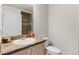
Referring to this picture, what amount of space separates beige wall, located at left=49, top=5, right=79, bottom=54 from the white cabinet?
0.38 m

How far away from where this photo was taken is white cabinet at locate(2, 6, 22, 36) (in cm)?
154

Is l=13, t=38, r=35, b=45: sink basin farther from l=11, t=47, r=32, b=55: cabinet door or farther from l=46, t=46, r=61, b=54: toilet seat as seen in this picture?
l=46, t=46, r=61, b=54: toilet seat

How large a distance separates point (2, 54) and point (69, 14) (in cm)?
88

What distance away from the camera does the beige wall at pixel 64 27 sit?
159 cm

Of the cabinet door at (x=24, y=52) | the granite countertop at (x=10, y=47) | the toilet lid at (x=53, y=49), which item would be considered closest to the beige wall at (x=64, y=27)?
the toilet lid at (x=53, y=49)

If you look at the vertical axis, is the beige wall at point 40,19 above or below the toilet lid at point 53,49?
above

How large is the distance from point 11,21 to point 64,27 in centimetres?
62

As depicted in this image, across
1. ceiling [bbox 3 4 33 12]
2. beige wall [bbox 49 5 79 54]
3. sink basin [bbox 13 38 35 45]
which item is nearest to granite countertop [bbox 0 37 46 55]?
sink basin [bbox 13 38 35 45]

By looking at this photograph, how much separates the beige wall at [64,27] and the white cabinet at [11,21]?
38cm

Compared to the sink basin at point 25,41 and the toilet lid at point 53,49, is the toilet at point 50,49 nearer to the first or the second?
the toilet lid at point 53,49

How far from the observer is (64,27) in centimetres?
162
